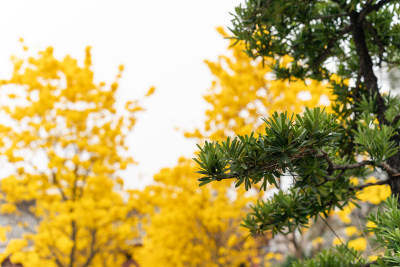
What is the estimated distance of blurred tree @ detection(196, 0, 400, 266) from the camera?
0.99m

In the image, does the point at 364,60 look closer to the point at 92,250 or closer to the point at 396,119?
the point at 396,119

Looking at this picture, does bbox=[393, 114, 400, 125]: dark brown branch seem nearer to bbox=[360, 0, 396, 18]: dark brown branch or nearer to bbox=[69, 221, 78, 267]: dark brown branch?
bbox=[360, 0, 396, 18]: dark brown branch

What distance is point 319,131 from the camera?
37.8 inches

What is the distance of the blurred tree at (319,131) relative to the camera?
0.99 meters

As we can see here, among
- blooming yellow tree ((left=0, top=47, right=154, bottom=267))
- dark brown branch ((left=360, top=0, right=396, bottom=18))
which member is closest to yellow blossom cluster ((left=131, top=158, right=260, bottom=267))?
blooming yellow tree ((left=0, top=47, right=154, bottom=267))

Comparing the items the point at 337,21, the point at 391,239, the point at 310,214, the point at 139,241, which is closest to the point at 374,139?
the point at 391,239

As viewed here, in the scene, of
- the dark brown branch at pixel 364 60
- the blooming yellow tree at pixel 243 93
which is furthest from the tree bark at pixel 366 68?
the blooming yellow tree at pixel 243 93

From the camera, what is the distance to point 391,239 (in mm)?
1064

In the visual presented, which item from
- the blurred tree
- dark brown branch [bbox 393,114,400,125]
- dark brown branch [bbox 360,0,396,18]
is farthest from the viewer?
dark brown branch [bbox 360,0,396,18]

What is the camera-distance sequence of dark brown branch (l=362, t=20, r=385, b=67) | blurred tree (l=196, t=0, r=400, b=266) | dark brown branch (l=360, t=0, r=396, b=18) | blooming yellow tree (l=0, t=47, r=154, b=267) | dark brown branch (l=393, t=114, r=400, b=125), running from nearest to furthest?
blurred tree (l=196, t=0, r=400, b=266)
dark brown branch (l=393, t=114, r=400, b=125)
dark brown branch (l=360, t=0, r=396, b=18)
dark brown branch (l=362, t=20, r=385, b=67)
blooming yellow tree (l=0, t=47, r=154, b=267)

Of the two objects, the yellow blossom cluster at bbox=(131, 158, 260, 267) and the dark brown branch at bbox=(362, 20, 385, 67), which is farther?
the yellow blossom cluster at bbox=(131, 158, 260, 267)

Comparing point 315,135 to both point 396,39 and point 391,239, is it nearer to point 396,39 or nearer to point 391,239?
point 391,239

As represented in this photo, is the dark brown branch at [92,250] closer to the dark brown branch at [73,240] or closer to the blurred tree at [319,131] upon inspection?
the dark brown branch at [73,240]

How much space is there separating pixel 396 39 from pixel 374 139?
0.97 m
